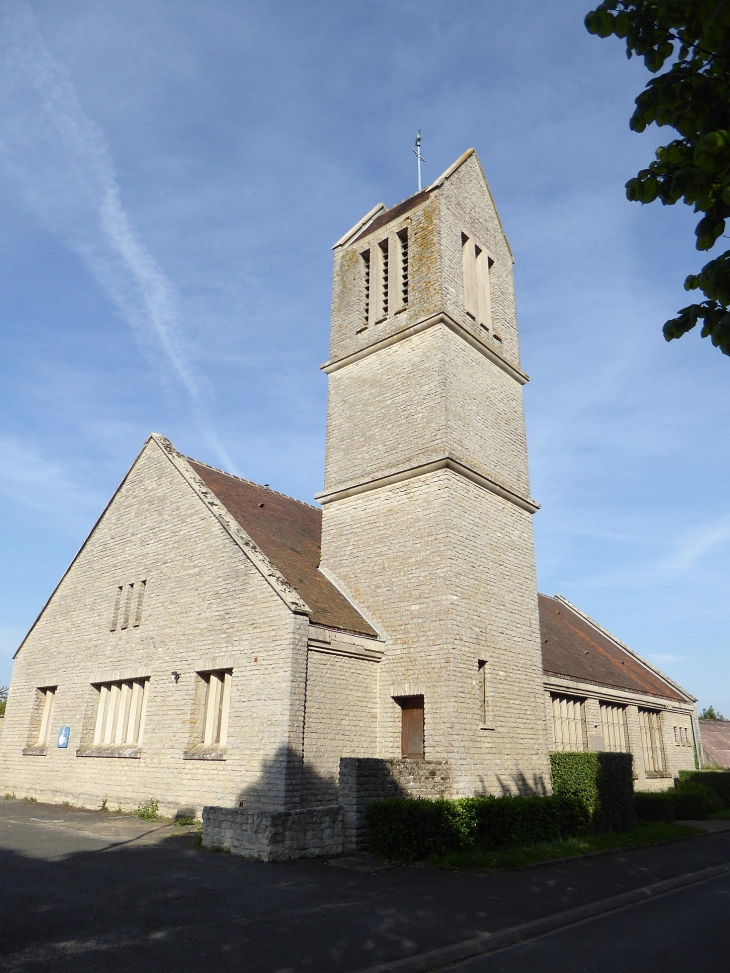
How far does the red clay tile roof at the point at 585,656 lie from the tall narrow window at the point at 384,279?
12.1m

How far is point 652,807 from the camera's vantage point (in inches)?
819

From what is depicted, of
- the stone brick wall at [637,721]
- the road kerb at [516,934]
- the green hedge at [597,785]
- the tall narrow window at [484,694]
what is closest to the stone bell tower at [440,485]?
the tall narrow window at [484,694]

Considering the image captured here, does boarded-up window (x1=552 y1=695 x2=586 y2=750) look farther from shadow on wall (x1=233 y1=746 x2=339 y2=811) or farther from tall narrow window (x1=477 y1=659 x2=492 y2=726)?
shadow on wall (x1=233 y1=746 x2=339 y2=811)

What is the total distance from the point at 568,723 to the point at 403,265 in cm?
1560

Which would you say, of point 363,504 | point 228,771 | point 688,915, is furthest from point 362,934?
point 363,504

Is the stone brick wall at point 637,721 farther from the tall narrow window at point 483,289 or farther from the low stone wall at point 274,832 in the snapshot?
the tall narrow window at point 483,289

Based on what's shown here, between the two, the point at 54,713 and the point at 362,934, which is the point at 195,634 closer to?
the point at 54,713

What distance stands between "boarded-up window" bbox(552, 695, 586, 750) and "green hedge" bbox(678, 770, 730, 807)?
715 cm

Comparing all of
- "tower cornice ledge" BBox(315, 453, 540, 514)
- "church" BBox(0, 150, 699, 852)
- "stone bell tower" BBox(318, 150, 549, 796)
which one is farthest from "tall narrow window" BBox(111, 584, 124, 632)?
"tower cornice ledge" BBox(315, 453, 540, 514)

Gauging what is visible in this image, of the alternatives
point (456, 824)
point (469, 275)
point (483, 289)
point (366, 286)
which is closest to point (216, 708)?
point (456, 824)

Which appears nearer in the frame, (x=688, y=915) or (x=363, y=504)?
(x=688, y=915)

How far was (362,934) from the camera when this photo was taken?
8.12 metres

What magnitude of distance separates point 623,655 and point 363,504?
18563mm

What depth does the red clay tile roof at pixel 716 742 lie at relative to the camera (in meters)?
33.3
